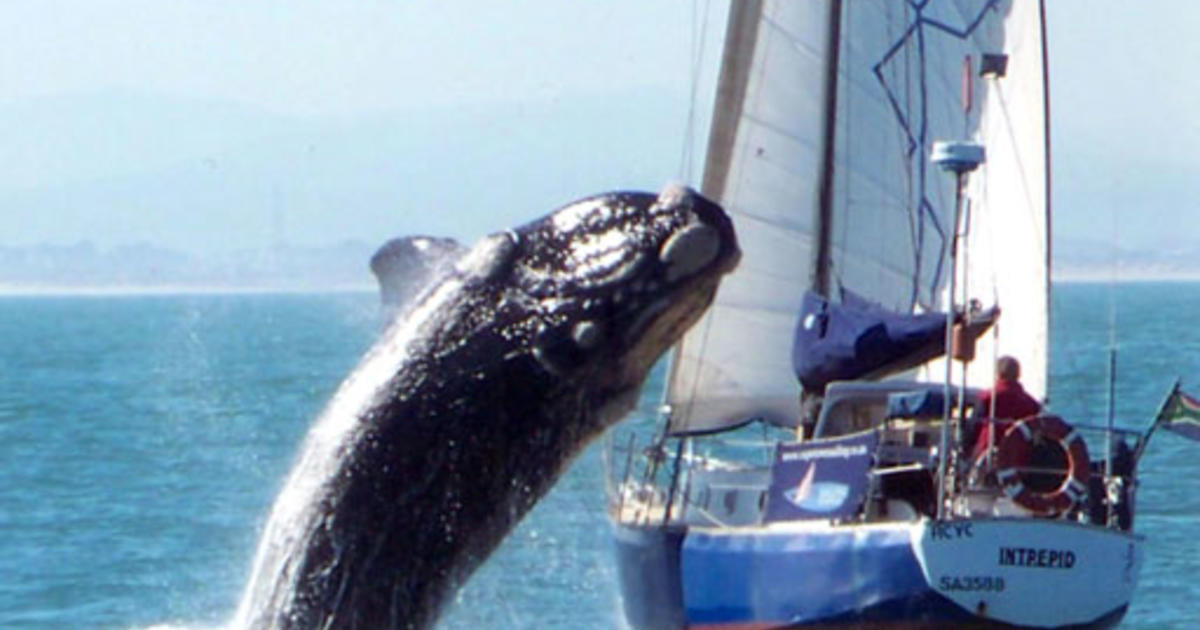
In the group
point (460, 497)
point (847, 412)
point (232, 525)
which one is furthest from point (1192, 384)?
point (460, 497)

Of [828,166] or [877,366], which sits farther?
[828,166]

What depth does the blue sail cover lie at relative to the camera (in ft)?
77.3

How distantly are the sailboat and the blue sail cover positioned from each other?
2cm

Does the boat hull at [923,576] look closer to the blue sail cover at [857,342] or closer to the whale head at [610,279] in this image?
the blue sail cover at [857,342]

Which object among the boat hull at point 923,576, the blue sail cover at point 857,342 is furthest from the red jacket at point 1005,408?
the blue sail cover at point 857,342

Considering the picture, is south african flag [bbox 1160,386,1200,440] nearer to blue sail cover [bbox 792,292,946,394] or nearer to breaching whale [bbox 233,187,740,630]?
blue sail cover [bbox 792,292,946,394]

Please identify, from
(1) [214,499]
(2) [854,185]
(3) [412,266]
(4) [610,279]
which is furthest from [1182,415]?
(1) [214,499]

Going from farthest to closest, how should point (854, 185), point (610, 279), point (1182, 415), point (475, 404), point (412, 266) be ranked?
point (854, 185) < point (1182, 415) < point (412, 266) < point (610, 279) < point (475, 404)

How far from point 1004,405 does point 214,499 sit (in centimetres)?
1787

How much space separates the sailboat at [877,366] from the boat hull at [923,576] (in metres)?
0.02

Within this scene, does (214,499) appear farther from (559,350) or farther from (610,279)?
(559,350)

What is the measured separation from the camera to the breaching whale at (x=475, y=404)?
935 cm

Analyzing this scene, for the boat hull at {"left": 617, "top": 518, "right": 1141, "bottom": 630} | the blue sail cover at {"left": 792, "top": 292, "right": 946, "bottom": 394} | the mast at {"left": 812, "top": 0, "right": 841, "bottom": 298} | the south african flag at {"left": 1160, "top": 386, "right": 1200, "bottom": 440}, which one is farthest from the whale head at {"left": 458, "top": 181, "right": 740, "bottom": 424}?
the mast at {"left": 812, "top": 0, "right": 841, "bottom": 298}

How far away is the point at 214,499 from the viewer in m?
37.5
